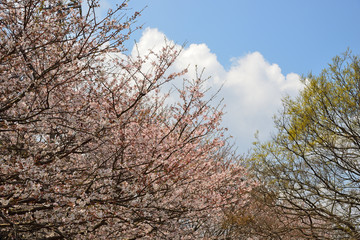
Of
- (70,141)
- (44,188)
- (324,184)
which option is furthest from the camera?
(324,184)

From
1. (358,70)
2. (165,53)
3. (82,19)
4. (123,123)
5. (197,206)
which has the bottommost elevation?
(197,206)

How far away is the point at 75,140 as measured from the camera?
5445 millimetres

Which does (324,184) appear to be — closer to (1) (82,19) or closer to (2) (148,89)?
(2) (148,89)

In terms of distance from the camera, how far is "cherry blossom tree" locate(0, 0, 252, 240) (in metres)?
4.42

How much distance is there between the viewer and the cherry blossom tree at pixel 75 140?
4.42 metres

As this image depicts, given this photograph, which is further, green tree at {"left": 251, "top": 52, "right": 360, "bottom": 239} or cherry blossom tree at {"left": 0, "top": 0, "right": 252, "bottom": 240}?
green tree at {"left": 251, "top": 52, "right": 360, "bottom": 239}

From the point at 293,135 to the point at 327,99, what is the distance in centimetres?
138

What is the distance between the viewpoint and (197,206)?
7.01m

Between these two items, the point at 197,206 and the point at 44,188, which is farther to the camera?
the point at 197,206

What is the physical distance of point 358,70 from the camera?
971 centimetres

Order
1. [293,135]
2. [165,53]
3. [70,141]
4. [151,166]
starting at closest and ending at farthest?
[70,141] → [151,166] → [165,53] → [293,135]

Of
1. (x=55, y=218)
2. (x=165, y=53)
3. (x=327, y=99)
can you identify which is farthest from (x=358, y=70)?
(x=55, y=218)

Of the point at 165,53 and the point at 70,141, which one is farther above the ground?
the point at 165,53

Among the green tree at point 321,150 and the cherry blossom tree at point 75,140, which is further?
the green tree at point 321,150
